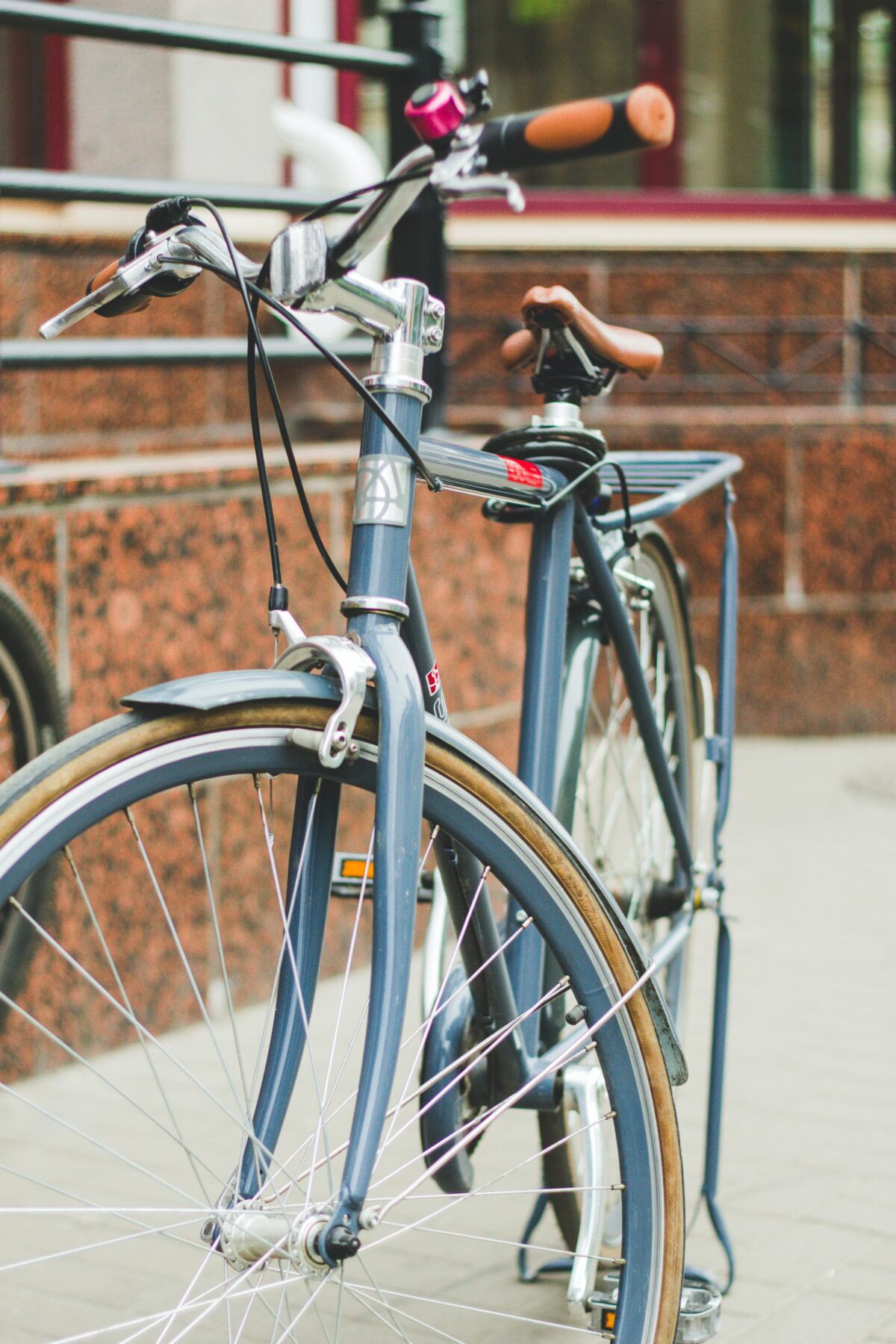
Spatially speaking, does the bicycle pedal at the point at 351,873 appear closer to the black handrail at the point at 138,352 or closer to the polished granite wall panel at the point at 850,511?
the black handrail at the point at 138,352

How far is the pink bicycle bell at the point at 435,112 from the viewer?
1.82m

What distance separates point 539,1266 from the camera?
9.40ft

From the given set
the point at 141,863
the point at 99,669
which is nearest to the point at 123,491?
the point at 99,669

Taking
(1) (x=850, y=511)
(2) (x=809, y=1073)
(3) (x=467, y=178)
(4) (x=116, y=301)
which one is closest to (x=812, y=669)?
(1) (x=850, y=511)

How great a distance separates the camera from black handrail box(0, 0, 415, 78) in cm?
359

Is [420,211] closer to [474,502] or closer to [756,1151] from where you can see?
[474,502]

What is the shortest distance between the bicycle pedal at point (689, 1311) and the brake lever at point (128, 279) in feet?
4.21

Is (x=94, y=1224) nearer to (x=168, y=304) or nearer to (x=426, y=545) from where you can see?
(x=426, y=545)

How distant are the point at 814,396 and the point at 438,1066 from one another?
21.5ft

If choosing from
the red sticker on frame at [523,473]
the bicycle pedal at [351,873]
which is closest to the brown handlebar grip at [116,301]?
the red sticker on frame at [523,473]

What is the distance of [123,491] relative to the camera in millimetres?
3736

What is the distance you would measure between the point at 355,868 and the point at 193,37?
2.53 meters

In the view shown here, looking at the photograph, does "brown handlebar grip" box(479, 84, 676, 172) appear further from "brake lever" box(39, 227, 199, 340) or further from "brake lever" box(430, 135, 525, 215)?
"brake lever" box(39, 227, 199, 340)

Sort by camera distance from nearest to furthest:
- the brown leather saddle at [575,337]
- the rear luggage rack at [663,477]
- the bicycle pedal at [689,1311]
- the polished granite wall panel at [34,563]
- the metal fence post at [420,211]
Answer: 1. the bicycle pedal at [689,1311]
2. the brown leather saddle at [575,337]
3. the rear luggage rack at [663,477]
4. the polished granite wall panel at [34,563]
5. the metal fence post at [420,211]
